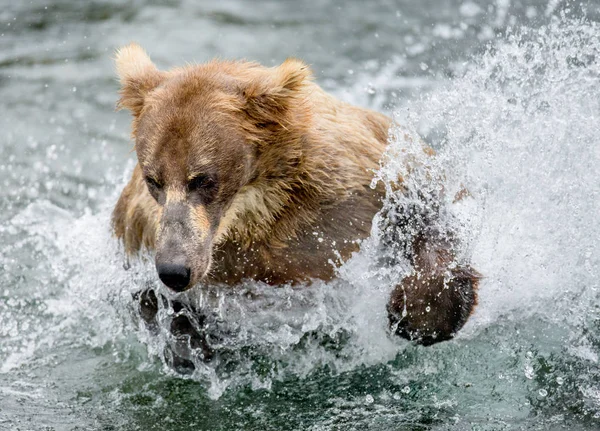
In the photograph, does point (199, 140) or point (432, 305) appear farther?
point (432, 305)

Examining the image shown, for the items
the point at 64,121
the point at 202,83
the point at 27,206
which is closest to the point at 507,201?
the point at 202,83

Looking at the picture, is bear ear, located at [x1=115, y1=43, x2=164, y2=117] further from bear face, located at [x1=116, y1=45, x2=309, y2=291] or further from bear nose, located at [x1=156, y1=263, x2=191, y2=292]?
bear nose, located at [x1=156, y1=263, x2=191, y2=292]

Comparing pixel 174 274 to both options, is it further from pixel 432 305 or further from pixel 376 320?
pixel 376 320

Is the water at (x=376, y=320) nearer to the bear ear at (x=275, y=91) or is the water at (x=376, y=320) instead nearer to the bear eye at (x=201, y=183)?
the bear ear at (x=275, y=91)

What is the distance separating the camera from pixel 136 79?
5.67 metres

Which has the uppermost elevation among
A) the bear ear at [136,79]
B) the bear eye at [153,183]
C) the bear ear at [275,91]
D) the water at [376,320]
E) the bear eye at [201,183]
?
the bear ear at [275,91]

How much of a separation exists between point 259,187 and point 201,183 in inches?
22.6

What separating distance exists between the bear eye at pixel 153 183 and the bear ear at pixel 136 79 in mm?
601

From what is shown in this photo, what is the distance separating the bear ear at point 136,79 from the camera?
562 cm

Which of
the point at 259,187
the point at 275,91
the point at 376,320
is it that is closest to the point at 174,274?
the point at 259,187

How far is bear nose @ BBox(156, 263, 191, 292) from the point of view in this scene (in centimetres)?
495

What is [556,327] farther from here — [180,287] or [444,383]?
[180,287]

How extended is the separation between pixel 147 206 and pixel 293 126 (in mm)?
1153

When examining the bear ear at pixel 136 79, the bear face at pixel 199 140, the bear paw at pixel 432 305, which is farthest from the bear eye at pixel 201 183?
the bear paw at pixel 432 305
